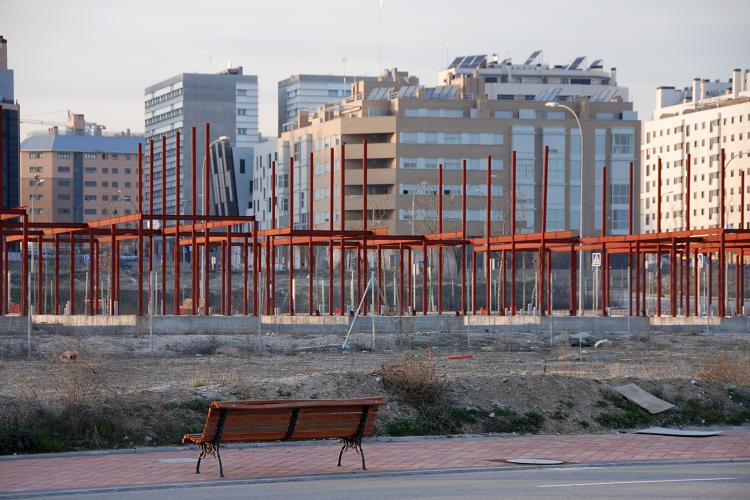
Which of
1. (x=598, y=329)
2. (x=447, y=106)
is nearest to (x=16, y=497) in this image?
(x=598, y=329)

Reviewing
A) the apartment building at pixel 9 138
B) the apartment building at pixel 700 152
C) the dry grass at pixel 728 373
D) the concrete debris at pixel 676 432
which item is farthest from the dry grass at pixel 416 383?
the apartment building at pixel 700 152

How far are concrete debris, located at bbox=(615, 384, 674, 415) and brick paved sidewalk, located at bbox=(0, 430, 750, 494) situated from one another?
130cm

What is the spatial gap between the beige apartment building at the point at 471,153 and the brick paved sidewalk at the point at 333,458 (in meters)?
95.5

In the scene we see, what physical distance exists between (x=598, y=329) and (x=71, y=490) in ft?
117

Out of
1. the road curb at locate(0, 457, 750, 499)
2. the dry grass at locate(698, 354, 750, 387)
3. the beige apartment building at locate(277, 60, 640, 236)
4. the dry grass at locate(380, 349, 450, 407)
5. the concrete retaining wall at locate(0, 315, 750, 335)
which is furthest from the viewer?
Result: the beige apartment building at locate(277, 60, 640, 236)

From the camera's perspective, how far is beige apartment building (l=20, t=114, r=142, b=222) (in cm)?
18400

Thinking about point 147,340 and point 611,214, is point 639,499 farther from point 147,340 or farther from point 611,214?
point 611,214

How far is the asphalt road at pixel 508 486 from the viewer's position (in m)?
12.9

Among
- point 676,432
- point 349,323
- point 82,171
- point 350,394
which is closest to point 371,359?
point 350,394

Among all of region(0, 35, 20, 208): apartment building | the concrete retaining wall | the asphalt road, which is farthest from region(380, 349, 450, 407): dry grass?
region(0, 35, 20, 208): apartment building

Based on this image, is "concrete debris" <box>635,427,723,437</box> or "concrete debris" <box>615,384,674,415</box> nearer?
"concrete debris" <box>635,427,723,437</box>

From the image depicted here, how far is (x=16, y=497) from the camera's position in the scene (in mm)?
12906

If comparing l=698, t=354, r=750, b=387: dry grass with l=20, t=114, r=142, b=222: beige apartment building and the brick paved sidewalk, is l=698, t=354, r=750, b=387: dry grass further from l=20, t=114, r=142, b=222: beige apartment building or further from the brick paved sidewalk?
l=20, t=114, r=142, b=222: beige apartment building

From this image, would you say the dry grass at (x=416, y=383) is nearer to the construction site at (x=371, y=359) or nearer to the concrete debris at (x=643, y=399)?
the construction site at (x=371, y=359)
